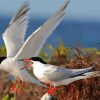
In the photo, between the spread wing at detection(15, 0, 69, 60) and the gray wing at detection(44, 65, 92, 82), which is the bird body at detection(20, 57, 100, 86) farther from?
the spread wing at detection(15, 0, 69, 60)

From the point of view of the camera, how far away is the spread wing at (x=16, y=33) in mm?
11016

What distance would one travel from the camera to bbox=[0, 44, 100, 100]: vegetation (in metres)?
9.34

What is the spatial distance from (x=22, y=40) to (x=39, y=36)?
3.98ft

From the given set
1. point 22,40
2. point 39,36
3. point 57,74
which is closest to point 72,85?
point 57,74

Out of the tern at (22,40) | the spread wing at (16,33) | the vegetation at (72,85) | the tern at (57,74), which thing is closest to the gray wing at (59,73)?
the tern at (57,74)

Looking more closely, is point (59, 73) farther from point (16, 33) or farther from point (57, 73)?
point (16, 33)

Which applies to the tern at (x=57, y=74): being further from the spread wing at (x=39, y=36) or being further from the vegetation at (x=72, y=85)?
the spread wing at (x=39, y=36)

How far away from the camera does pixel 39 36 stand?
33.4ft

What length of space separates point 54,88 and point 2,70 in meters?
2.67

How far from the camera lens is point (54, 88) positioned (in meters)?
8.91

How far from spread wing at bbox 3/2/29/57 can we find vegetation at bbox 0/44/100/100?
497 millimetres

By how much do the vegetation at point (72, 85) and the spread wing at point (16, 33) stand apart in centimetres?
50

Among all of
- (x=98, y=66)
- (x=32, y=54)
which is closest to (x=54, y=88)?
(x=98, y=66)

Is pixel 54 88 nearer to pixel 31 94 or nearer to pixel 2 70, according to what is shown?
pixel 31 94
